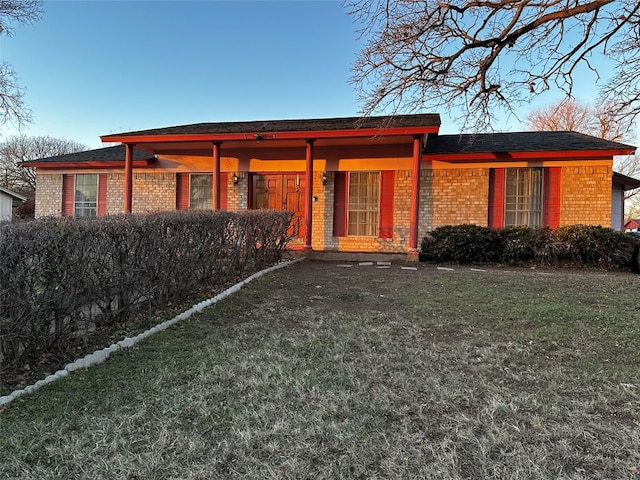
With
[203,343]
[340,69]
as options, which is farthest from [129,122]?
[203,343]

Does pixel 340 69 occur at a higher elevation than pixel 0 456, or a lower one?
higher

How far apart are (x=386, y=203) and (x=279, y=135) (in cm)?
371

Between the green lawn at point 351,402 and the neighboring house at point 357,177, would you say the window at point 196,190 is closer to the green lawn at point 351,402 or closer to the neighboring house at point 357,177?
the neighboring house at point 357,177

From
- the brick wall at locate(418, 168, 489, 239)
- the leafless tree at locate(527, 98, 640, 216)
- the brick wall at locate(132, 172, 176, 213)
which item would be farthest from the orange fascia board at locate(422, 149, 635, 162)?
the leafless tree at locate(527, 98, 640, 216)

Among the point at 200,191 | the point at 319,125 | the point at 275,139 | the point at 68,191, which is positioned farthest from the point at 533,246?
the point at 68,191

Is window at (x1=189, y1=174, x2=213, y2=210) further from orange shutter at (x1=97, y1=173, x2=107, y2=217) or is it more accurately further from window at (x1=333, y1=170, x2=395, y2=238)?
window at (x1=333, y1=170, x2=395, y2=238)

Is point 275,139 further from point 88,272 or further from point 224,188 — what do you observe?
point 88,272

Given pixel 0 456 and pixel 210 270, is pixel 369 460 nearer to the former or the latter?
pixel 0 456

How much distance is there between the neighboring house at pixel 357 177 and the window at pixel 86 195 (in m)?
0.04

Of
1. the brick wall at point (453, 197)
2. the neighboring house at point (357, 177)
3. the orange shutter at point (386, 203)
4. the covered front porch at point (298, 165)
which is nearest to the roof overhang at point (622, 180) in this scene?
the neighboring house at point (357, 177)

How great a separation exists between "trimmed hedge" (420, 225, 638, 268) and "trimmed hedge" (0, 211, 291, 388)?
6113mm

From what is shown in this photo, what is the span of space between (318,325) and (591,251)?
25.2 ft

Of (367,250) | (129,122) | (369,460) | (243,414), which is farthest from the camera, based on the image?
(129,122)

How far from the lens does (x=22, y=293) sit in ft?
8.88
